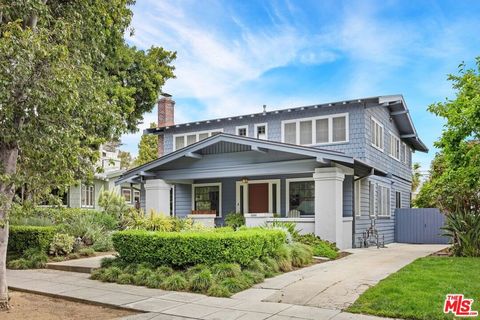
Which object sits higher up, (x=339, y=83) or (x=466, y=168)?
(x=339, y=83)

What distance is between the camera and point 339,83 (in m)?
20.5

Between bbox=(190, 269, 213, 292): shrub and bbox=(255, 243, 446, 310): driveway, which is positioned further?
bbox=(190, 269, 213, 292): shrub

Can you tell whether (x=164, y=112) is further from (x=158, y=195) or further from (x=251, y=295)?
(x=251, y=295)

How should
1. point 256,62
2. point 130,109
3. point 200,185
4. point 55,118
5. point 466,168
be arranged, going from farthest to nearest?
point 200,185 → point 256,62 → point 130,109 → point 466,168 → point 55,118

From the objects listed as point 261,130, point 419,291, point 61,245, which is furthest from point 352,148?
point 61,245

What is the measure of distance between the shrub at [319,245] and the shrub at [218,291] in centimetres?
514

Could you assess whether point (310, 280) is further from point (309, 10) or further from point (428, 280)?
point (309, 10)

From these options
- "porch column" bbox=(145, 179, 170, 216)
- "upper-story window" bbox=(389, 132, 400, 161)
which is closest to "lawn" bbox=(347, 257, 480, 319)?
"porch column" bbox=(145, 179, 170, 216)

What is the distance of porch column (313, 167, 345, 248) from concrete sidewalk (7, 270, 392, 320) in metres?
6.39

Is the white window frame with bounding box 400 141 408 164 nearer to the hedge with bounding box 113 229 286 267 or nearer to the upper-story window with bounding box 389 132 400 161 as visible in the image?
the upper-story window with bounding box 389 132 400 161

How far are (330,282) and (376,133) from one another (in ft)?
35.6

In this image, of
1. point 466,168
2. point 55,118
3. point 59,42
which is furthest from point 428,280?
point 59,42

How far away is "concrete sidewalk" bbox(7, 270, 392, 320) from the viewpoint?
659 cm

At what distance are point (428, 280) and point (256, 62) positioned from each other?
35.4ft
